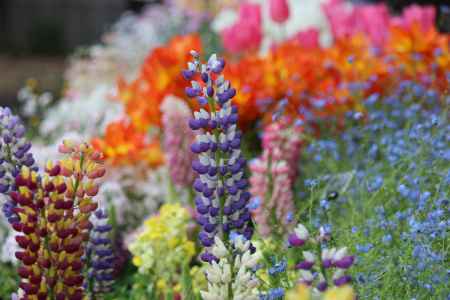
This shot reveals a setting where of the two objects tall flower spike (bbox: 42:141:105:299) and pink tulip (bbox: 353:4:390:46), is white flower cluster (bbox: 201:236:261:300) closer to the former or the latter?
tall flower spike (bbox: 42:141:105:299)

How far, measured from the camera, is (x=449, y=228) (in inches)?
69.8

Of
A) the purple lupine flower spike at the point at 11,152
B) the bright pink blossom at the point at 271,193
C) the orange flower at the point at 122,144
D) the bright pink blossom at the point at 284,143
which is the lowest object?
the purple lupine flower spike at the point at 11,152

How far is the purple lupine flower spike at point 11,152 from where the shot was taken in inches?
68.6

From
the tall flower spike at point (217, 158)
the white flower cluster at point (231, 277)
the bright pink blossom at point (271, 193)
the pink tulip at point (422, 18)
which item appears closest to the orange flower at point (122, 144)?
the bright pink blossom at point (271, 193)

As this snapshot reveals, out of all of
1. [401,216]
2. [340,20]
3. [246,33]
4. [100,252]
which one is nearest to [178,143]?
[100,252]

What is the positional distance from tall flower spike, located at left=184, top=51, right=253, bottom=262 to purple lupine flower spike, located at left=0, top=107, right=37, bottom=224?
14.9 inches

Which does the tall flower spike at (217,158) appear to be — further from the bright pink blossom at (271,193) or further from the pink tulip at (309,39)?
the pink tulip at (309,39)

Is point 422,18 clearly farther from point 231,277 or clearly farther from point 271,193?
point 231,277

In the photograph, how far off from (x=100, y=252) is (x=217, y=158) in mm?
544

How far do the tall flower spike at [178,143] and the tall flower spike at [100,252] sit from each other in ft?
2.84

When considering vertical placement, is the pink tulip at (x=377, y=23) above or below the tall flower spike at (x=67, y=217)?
above

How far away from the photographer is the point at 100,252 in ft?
6.73

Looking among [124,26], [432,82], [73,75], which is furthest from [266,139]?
[124,26]

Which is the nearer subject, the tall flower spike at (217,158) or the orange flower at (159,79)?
the tall flower spike at (217,158)
